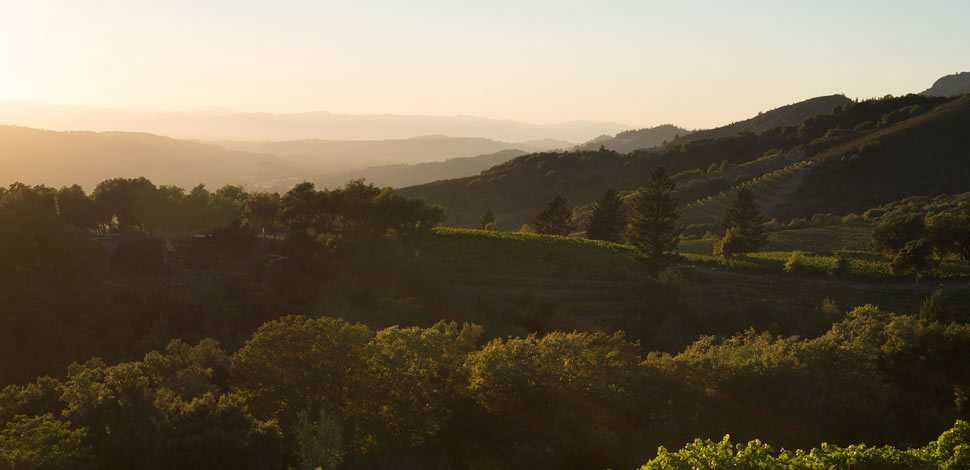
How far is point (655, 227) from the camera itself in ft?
168

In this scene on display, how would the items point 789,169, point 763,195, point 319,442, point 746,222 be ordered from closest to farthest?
point 319,442 → point 746,222 → point 763,195 → point 789,169

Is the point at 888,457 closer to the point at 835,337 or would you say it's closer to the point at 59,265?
the point at 835,337

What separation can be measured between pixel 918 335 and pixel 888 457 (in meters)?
19.8

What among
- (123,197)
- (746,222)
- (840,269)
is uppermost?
(123,197)

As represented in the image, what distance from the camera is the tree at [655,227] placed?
50938 millimetres

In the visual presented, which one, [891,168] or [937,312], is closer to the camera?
[937,312]

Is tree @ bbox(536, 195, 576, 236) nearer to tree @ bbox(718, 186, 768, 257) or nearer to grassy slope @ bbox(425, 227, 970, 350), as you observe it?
grassy slope @ bbox(425, 227, 970, 350)

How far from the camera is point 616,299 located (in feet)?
153

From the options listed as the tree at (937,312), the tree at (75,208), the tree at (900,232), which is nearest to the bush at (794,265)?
the tree at (900,232)

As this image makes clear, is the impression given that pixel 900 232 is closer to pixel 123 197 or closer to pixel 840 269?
pixel 840 269

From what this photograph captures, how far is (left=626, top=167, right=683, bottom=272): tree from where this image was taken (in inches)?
2005

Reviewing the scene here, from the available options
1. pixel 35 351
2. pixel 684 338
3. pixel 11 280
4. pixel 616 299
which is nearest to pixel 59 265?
pixel 11 280

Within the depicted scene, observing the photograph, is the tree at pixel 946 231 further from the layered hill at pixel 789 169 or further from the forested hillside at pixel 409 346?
the layered hill at pixel 789 169

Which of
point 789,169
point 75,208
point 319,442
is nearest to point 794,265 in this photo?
point 319,442
